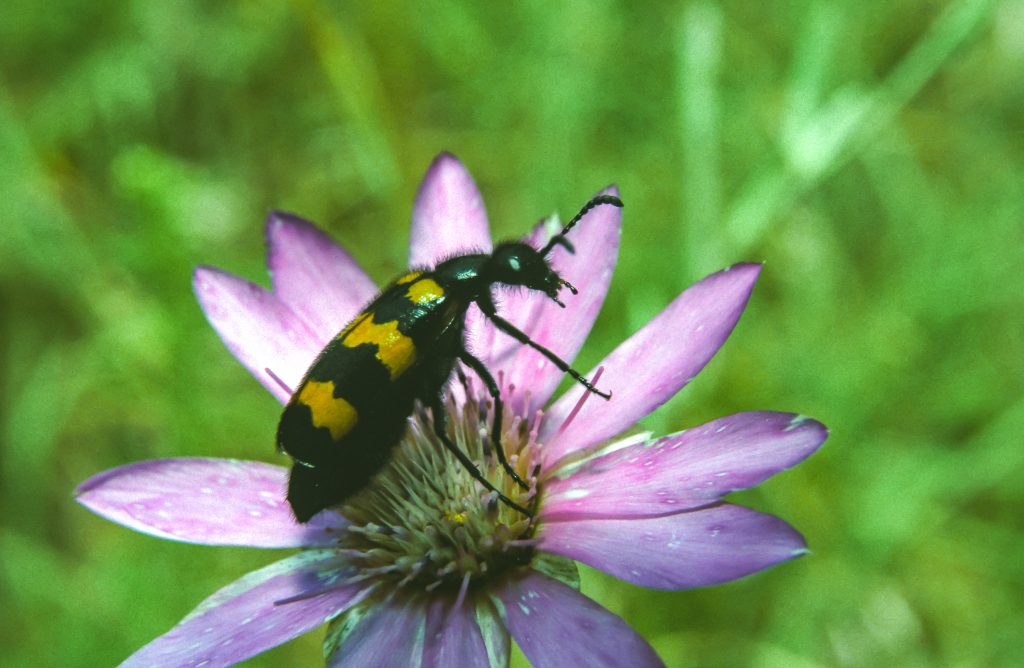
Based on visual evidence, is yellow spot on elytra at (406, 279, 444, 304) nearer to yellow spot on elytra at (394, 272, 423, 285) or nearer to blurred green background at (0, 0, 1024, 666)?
yellow spot on elytra at (394, 272, 423, 285)

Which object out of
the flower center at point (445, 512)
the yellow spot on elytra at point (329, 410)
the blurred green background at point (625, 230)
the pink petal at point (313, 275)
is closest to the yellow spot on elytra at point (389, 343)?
the yellow spot on elytra at point (329, 410)

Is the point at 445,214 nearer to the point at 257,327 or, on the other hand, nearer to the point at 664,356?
the point at 257,327

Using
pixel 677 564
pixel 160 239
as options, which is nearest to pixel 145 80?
pixel 160 239

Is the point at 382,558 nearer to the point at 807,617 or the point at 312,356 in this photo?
the point at 312,356

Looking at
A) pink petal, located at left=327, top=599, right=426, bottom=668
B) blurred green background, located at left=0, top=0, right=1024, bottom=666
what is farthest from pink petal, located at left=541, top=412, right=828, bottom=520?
blurred green background, located at left=0, top=0, right=1024, bottom=666

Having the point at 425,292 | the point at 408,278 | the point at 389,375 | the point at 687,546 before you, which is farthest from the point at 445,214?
the point at 687,546

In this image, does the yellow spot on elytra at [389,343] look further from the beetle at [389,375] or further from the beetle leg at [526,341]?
the beetle leg at [526,341]
